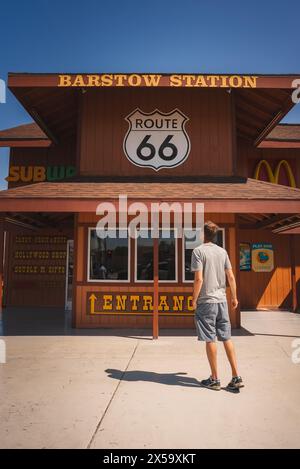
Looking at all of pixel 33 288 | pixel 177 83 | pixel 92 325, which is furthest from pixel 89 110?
pixel 33 288

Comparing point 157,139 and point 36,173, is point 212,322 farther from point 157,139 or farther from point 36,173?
point 36,173

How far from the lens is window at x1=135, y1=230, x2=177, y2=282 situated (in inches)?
361

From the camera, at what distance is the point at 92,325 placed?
9.02 meters

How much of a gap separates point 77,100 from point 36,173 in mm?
3939

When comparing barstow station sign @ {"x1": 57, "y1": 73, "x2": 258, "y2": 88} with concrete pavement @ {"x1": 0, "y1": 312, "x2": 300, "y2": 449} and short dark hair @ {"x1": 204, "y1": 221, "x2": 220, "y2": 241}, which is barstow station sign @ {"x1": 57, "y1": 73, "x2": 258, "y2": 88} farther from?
concrete pavement @ {"x1": 0, "y1": 312, "x2": 300, "y2": 449}

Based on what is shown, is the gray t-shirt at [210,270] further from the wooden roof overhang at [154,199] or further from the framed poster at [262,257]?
the framed poster at [262,257]

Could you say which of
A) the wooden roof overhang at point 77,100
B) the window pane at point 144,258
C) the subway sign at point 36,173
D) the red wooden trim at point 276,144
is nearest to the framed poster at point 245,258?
the red wooden trim at point 276,144

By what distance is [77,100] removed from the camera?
1009cm

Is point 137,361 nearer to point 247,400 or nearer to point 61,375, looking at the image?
point 61,375

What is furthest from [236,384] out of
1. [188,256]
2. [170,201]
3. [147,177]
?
[147,177]

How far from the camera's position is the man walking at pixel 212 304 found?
441cm

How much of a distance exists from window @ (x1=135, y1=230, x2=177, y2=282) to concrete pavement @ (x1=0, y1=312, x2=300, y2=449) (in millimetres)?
2229

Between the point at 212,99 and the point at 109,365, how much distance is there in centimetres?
730
